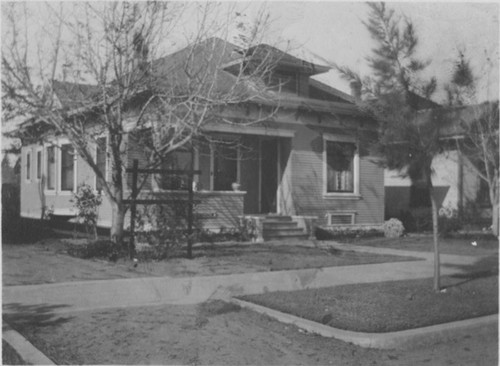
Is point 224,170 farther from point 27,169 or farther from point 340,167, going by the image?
point 27,169

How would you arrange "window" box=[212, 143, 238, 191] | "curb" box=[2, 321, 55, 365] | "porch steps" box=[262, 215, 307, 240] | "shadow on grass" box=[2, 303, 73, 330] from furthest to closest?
1. "window" box=[212, 143, 238, 191]
2. "porch steps" box=[262, 215, 307, 240]
3. "shadow on grass" box=[2, 303, 73, 330]
4. "curb" box=[2, 321, 55, 365]

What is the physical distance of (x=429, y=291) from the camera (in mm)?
7762

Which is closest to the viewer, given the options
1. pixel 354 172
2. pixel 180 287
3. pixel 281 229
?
pixel 180 287

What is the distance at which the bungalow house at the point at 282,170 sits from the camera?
1462 centimetres

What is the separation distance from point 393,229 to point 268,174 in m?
3.94

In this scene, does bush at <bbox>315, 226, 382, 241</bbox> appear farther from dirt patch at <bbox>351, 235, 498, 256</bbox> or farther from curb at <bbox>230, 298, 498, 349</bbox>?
curb at <bbox>230, 298, 498, 349</bbox>

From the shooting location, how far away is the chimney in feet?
24.3

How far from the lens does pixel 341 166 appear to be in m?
17.0

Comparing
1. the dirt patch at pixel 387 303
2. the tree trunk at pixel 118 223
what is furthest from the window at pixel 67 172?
the dirt patch at pixel 387 303

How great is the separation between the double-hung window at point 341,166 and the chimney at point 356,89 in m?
8.58

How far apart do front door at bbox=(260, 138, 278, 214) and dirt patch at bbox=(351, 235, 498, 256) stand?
2.68 metres

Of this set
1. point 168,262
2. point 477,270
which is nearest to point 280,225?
point 168,262

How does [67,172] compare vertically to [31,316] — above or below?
above

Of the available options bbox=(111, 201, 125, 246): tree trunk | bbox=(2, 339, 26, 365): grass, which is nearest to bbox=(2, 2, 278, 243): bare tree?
bbox=(111, 201, 125, 246): tree trunk
